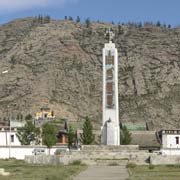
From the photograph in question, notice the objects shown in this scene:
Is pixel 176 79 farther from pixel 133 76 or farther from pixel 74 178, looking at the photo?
pixel 74 178

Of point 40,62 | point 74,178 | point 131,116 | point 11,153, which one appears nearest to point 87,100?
point 131,116

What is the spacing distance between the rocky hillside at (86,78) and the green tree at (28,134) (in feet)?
183

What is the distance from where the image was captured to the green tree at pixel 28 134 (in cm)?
9014

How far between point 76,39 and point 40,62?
21261 mm

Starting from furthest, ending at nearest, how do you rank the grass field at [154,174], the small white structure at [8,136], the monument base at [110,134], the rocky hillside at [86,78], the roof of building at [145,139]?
the rocky hillside at [86,78]
the roof of building at [145,139]
the small white structure at [8,136]
the monument base at [110,134]
the grass field at [154,174]

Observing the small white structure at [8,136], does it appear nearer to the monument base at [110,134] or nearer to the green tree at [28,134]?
the green tree at [28,134]

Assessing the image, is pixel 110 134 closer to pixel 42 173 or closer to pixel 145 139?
pixel 42 173

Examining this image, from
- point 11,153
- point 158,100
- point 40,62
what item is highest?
point 40,62

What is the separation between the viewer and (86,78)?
16975cm

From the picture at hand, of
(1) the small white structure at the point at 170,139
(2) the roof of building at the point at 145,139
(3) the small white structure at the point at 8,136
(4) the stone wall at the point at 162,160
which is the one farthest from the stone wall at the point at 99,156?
(2) the roof of building at the point at 145,139

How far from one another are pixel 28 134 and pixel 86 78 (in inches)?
3158

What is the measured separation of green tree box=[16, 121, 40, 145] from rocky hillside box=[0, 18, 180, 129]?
5563 cm

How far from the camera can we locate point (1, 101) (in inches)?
6378

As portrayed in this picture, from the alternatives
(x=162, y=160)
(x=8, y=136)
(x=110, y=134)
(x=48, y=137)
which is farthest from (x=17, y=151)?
(x=162, y=160)
